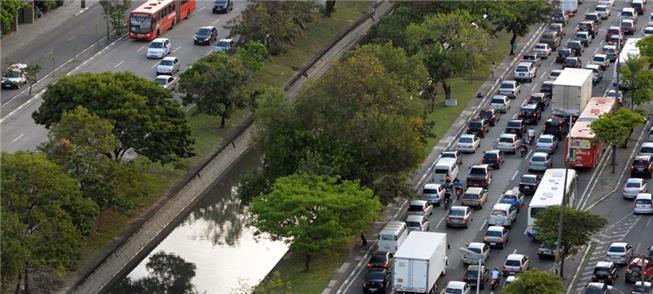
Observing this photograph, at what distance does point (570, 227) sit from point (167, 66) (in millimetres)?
55159

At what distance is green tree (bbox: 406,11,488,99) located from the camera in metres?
188

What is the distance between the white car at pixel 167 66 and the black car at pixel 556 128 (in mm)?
33596

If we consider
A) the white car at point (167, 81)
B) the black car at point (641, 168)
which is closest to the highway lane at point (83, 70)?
the white car at point (167, 81)

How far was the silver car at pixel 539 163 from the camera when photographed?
168 meters

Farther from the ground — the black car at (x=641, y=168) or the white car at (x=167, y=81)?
the black car at (x=641, y=168)

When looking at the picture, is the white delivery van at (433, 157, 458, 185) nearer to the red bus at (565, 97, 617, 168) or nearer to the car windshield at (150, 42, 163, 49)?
the red bus at (565, 97, 617, 168)

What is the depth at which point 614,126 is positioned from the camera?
551ft

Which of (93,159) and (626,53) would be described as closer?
(93,159)

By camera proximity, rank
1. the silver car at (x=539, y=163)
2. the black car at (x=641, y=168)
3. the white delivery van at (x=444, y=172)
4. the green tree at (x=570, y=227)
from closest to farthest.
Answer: the green tree at (x=570, y=227) → the white delivery van at (x=444, y=172) → the black car at (x=641, y=168) → the silver car at (x=539, y=163)

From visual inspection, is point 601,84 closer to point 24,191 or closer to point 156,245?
point 156,245

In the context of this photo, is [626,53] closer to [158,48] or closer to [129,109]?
[158,48]

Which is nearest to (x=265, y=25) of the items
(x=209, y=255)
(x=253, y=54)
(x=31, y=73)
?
(x=253, y=54)

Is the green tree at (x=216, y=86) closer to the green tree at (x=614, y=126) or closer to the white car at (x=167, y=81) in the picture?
the white car at (x=167, y=81)

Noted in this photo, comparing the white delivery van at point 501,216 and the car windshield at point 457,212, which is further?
the car windshield at point 457,212
